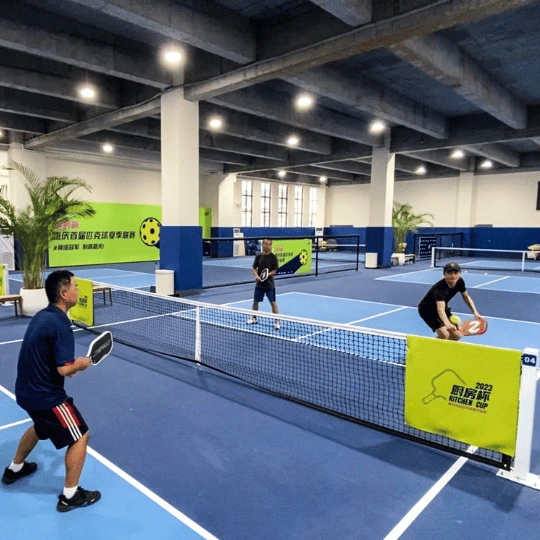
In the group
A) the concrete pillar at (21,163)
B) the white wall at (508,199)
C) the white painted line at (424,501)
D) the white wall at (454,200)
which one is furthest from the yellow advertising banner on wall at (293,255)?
the white wall at (508,199)

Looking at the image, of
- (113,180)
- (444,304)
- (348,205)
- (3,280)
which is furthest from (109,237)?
(348,205)

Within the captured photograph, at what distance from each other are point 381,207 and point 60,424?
19.0m

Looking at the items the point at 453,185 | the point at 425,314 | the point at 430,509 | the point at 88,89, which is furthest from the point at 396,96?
the point at 453,185

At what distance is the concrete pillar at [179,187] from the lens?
38.5 ft

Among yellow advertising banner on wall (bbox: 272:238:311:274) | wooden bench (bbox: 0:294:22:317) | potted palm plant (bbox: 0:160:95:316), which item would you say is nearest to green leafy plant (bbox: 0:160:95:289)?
potted palm plant (bbox: 0:160:95:316)

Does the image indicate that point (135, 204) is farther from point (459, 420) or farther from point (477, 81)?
point (459, 420)

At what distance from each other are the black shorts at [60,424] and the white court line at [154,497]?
683 mm

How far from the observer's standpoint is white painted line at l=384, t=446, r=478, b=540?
3029mm

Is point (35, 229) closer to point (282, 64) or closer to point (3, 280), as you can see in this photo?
point (3, 280)

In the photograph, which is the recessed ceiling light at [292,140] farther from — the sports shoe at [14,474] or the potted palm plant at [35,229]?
the sports shoe at [14,474]

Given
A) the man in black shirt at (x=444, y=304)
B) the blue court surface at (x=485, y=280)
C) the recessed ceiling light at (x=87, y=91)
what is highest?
the recessed ceiling light at (x=87, y=91)

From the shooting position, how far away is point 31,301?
959 centimetres

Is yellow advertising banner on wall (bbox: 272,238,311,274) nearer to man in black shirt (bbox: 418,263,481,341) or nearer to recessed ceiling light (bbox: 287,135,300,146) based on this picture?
recessed ceiling light (bbox: 287,135,300,146)

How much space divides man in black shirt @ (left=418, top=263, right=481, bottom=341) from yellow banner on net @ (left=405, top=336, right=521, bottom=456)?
194 centimetres
